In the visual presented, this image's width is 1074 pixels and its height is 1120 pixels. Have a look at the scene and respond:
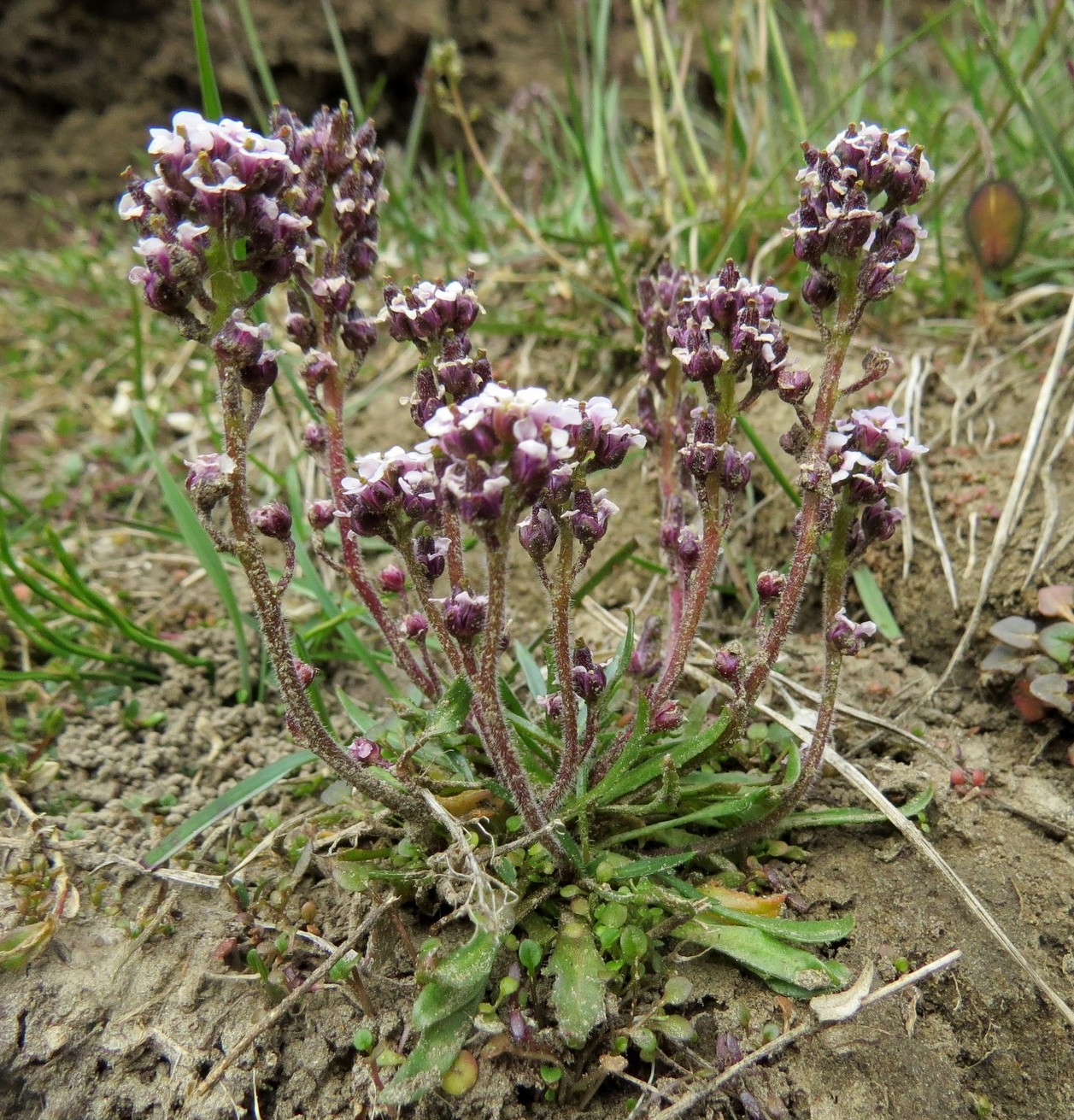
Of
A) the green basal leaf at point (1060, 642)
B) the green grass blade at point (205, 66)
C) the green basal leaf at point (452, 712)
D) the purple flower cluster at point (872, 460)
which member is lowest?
the green basal leaf at point (1060, 642)

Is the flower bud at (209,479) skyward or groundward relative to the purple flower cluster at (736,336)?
skyward

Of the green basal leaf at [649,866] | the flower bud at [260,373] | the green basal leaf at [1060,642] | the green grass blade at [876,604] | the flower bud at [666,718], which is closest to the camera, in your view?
the flower bud at [260,373]

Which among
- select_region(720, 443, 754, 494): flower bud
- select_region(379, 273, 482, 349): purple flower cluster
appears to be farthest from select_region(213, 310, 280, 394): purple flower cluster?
select_region(720, 443, 754, 494): flower bud

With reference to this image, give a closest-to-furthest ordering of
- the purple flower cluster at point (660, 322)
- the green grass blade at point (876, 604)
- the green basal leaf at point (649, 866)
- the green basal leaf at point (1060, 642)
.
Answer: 1. the green basal leaf at point (649, 866)
2. the green basal leaf at point (1060, 642)
3. the purple flower cluster at point (660, 322)
4. the green grass blade at point (876, 604)

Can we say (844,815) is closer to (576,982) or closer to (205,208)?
(576,982)

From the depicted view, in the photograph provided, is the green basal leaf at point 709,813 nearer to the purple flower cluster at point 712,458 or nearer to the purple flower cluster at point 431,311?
the purple flower cluster at point 712,458

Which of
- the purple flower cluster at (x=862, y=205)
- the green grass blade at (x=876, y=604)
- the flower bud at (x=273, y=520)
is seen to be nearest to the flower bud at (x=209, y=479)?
the flower bud at (x=273, y=520)

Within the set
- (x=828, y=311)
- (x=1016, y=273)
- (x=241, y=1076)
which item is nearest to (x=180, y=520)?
(x=241, y=1076)
